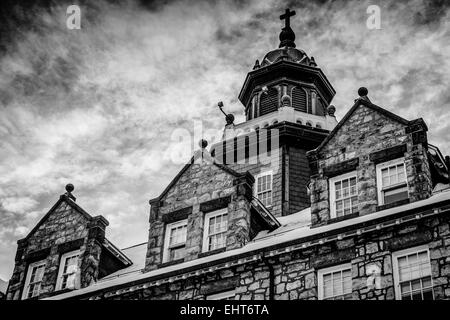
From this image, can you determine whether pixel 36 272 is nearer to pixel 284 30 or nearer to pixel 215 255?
pixel 215 255

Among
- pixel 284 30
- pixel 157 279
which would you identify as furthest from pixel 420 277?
pixel 284 30

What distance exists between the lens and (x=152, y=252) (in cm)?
2461

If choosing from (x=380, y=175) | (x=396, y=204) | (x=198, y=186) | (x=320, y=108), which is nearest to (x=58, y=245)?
(x=198, y=186)

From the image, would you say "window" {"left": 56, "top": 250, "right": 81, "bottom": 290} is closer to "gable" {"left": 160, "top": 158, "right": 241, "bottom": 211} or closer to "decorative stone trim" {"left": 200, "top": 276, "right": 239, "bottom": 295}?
"gable" {"left": 160, "top": 158, "right": 241, "bottom": 211}

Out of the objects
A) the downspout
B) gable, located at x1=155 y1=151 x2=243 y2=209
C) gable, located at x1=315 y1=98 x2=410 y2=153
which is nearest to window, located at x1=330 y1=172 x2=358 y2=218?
gable, located at x1=315 y1=98 x2=410 y2=153

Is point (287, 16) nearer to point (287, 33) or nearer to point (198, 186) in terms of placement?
point (287, 33)

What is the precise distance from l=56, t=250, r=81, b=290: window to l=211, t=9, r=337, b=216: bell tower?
31.3 feet

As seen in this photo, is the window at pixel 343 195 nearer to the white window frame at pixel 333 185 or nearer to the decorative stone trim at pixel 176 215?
the white window frame at pixel 333 185

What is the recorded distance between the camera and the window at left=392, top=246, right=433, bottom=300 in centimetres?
1902

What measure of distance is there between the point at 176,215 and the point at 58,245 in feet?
14.6

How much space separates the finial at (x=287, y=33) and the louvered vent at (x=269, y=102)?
14.6 ft

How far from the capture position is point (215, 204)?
2442cm
